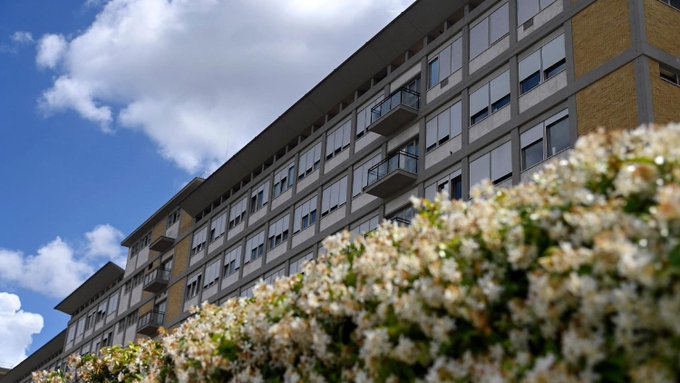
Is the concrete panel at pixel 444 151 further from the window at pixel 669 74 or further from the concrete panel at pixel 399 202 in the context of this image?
the window at pixel 669 74

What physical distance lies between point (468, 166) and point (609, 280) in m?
25.4

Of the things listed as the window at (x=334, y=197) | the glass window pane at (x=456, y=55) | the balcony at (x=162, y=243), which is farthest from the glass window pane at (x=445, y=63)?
the balcony at (x=162, y=243)

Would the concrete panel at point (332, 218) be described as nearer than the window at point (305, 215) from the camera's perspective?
Yes

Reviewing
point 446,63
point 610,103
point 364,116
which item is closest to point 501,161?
point 610,103

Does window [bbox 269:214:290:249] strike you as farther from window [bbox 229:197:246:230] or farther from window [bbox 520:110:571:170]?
window [bbox 520:110:571:170]

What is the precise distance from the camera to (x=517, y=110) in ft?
93.1

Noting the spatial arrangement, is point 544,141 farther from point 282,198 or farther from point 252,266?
point 252,266

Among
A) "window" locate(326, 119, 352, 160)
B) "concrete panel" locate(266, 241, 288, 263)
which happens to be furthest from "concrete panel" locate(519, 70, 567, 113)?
→ "concrete panel" locate(266, 241, 288, 263)

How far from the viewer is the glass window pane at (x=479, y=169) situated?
29.3m

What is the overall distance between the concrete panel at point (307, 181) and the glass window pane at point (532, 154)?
15.3m

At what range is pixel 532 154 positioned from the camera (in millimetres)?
27375

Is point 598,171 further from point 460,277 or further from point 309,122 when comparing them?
point 309,122

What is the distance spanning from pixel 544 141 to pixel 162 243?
1425 inches

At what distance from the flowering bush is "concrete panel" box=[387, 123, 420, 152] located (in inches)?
1012
